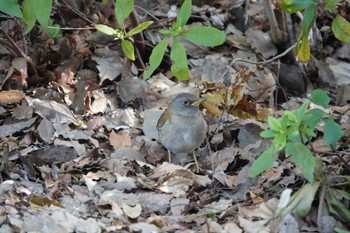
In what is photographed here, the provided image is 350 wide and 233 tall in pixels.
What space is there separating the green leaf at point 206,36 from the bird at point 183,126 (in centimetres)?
144

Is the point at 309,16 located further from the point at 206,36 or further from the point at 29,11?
the point at 29,11

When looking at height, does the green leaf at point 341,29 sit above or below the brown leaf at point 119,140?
above

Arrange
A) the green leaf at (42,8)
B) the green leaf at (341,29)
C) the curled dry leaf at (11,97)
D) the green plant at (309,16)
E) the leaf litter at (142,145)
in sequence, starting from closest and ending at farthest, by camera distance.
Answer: the leaf litter at (142,145) → the green leaf at (42,8) → the green plant at (309,16) → the green leaf at (341,29) → the curled dry leaf at (11,97)

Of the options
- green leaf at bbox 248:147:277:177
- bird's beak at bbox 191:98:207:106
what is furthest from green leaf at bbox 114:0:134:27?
green leaf at bbox 248:147:277:177

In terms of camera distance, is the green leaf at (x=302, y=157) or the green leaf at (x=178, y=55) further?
the green leaf at (x=178, y=55)

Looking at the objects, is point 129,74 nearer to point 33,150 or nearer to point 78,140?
point 78,140

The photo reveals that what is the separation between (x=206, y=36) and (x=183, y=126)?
155 centimetres

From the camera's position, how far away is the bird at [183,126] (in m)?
6.63

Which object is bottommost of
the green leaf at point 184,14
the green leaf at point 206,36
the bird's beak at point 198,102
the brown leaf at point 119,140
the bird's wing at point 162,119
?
the brown leaf at point 119,140

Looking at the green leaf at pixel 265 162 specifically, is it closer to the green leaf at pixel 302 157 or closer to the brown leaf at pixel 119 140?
the green leaf at pixel 302 157

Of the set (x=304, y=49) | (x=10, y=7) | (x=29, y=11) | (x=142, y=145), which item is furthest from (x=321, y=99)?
(x=10, y=7)

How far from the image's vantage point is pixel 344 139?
6238mm

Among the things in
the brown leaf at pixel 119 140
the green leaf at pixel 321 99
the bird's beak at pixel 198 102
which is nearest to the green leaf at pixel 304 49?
the green leaf at pixel 321 99

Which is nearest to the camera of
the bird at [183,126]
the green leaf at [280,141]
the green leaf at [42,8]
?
the green leaf at [280,141]
